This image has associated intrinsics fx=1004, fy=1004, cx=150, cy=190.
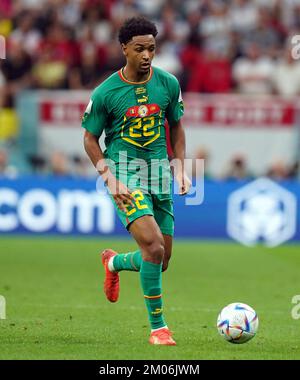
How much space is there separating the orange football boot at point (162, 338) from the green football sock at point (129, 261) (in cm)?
68

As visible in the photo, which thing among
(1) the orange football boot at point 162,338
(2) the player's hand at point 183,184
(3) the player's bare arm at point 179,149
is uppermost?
(3) the player's bare arm at point 179,149

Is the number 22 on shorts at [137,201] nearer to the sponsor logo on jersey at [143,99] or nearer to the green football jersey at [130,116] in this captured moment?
the green football jersey at [130,116]

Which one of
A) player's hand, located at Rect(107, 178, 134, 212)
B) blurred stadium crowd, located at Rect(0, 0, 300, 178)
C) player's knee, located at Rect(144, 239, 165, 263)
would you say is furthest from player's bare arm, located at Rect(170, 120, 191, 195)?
blurred stadium crowd, located at Rect(0, 0, 300, 178)

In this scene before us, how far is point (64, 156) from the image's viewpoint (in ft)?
65.7

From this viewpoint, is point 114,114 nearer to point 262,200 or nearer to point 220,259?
point 220,259

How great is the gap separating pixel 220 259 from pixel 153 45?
8.20 m

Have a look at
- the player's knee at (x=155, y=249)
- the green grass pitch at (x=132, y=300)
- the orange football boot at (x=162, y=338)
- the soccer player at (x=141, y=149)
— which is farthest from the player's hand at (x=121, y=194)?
the green grass pitch at (x=132, y=300)

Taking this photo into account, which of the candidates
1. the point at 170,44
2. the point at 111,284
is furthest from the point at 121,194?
the point at 170,44

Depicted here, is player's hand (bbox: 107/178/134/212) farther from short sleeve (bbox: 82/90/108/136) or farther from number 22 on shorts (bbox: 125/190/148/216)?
short sleeve (bbox: 82/90/108/136)

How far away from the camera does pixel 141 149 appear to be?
28.2 feet

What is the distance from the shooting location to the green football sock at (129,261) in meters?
8.68

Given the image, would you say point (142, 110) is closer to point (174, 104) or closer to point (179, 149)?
point (174, 104)

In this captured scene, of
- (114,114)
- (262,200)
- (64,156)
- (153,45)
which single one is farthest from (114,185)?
(64,156)
